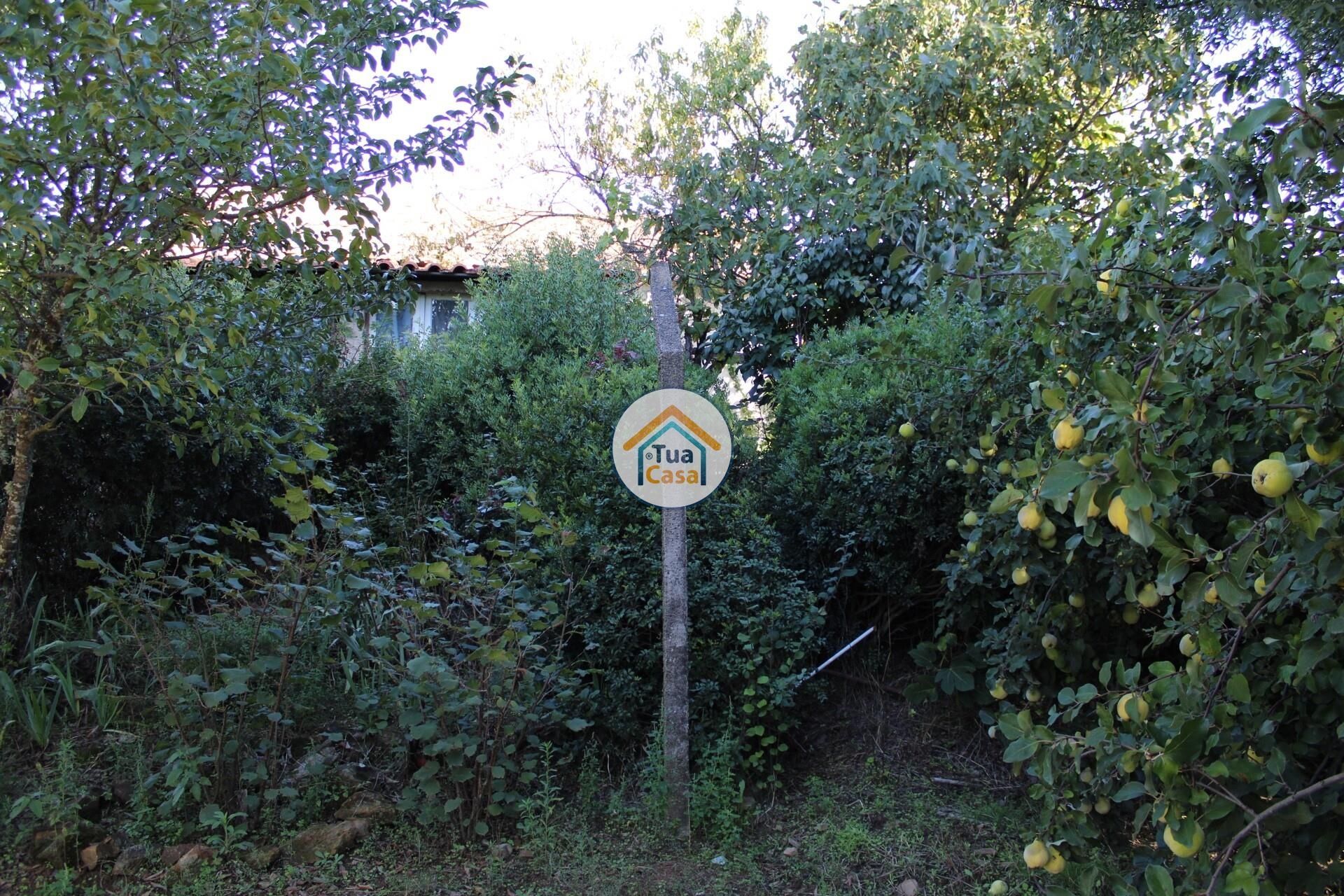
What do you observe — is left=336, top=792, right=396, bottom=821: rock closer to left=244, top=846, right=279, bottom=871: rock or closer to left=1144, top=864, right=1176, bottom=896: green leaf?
left=244, top=846, right=279, bottom=871: rock

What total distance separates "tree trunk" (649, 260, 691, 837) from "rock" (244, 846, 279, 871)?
4.80ft

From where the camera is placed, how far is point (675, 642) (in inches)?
158

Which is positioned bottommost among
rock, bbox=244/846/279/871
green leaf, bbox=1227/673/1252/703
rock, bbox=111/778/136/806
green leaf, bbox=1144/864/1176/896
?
rock, bbox=244/846/279/871

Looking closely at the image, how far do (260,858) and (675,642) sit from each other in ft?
5.56


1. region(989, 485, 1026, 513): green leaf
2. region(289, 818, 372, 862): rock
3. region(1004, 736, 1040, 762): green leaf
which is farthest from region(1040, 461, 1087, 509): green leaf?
region(289, 818, 372, 862): rock

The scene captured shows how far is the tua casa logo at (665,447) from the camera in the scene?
3.95 m

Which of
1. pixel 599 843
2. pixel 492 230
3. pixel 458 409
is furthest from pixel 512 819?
pixel 492 230

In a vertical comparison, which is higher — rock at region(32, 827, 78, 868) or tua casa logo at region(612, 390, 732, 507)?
tua casa logo at region(612, 390, 732, 507)

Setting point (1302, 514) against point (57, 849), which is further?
point (57, 849)

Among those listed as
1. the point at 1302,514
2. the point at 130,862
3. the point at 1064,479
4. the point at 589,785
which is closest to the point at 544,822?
the point at 589,785

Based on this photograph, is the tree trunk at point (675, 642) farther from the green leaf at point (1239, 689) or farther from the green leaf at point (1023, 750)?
the green leaf at point (1239, 689)

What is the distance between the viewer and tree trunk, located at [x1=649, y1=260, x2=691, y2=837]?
3.92 m

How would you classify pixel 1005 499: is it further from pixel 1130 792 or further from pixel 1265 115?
pixel 1130 792

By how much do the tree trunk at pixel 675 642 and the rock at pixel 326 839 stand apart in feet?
3.92
